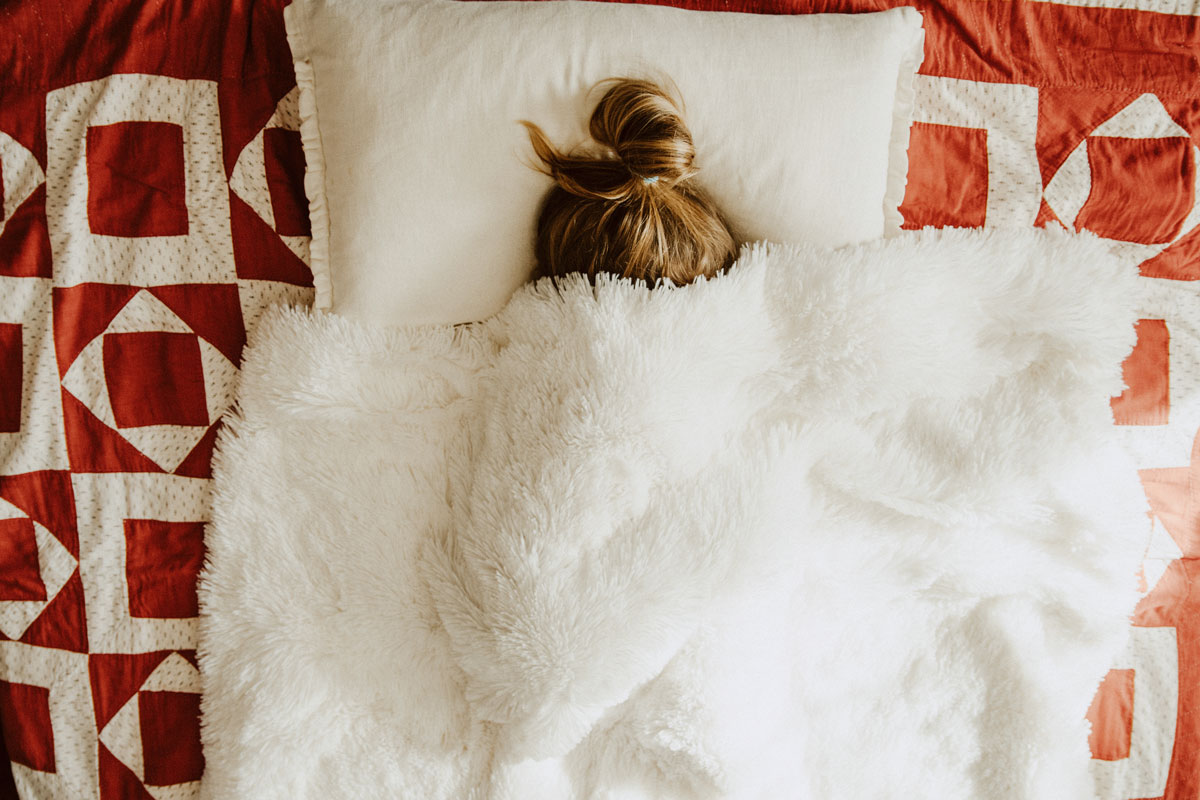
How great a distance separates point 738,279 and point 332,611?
22.5 inches

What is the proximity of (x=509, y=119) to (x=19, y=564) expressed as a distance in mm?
776

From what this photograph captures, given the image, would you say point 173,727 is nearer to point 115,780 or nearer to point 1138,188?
point 115,780

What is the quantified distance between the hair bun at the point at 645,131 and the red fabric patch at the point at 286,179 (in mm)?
364

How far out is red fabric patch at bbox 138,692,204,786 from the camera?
34.0 inches

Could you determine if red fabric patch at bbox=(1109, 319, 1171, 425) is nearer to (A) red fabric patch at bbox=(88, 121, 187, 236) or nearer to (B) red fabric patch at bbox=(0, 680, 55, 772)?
(A) red fabric patch at bbox=(88, 121, 187, 236)

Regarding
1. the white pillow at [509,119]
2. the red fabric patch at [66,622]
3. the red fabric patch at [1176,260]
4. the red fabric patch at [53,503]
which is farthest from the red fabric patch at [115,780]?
the red fabric patch at [1176,260]

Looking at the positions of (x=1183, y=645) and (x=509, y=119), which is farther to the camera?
(x=1183, y=645)

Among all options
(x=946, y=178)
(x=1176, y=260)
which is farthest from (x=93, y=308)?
(x=1176, y=260)

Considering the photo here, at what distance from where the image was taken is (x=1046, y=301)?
32.8 inches

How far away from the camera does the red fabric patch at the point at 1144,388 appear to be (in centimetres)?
93

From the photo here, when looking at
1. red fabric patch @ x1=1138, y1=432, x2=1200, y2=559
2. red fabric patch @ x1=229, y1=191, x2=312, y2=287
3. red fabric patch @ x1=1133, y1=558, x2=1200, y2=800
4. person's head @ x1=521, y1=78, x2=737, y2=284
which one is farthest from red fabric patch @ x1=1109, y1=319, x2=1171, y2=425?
red fabric patch @ x1=229, y1=191, x2=312, y2=287

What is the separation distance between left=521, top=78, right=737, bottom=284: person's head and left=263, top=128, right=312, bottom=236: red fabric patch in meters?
0.30

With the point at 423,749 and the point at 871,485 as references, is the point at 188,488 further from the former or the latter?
the point at 871,485

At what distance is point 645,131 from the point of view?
29.4 inches
